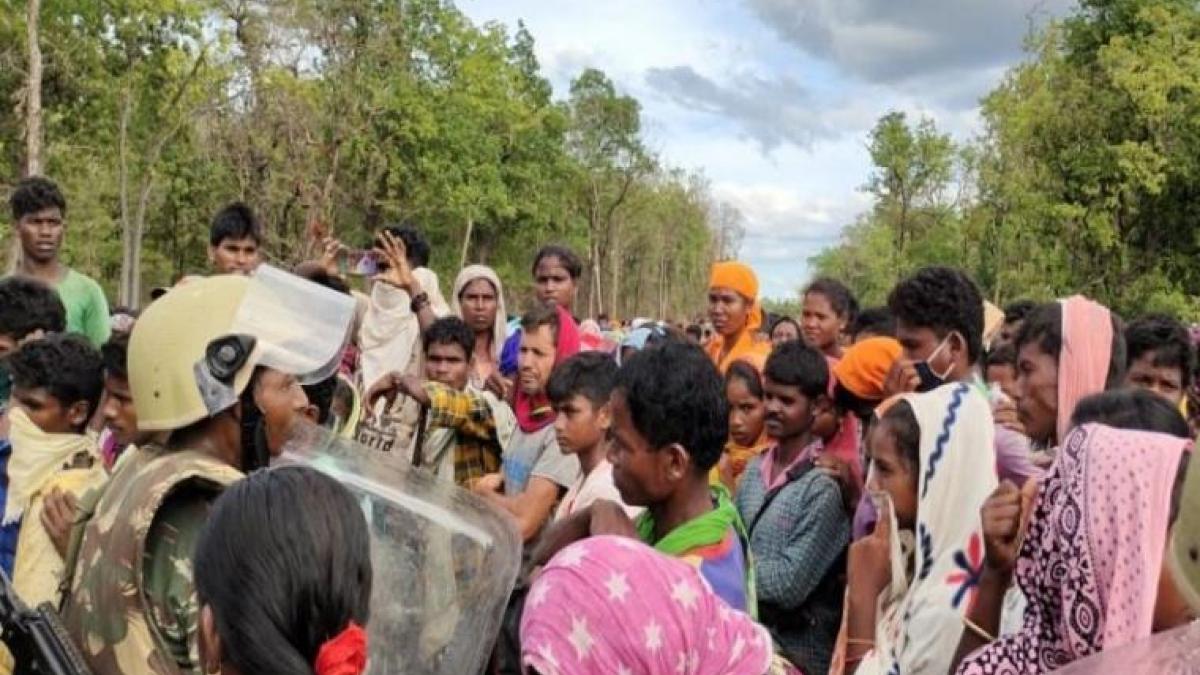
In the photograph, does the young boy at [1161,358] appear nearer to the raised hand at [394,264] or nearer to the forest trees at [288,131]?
the raised hand at [394,264]

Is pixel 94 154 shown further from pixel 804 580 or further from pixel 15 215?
pixel 804 580

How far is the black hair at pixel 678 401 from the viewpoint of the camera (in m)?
2.46

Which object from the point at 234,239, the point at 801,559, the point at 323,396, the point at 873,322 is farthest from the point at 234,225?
the point at 873,322

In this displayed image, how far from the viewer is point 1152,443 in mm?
1882

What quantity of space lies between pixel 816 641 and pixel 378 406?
2.09 metres

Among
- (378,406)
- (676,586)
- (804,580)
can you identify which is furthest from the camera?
(378,406)

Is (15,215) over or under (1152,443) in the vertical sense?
over

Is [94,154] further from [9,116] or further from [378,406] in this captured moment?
[378,406]

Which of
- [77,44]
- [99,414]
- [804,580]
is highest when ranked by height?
[77,44]

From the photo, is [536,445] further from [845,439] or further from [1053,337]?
[1053,337]

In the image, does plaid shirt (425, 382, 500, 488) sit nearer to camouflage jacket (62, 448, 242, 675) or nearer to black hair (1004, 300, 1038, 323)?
camouflage jacket (62, 448, 242, 675)

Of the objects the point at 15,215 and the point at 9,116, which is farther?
the point at 9,116

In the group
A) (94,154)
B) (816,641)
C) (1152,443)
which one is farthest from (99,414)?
(94,154)

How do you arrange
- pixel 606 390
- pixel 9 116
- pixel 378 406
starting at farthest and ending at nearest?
pixel 9 116 → pixel 378 406 → pixel 606 390
